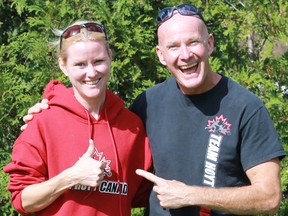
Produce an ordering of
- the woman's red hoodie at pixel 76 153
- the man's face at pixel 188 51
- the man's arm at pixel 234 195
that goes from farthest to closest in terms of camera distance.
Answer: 1. the man's face at pixel 188 51
2. the woman's red hoodie at pixel 76 153
3. the man's arm at pixel 234 195

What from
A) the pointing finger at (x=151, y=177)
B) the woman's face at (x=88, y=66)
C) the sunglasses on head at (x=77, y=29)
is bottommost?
the pointing finger at (x=151, y=177)

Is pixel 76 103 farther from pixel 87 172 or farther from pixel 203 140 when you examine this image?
pixel 203 140

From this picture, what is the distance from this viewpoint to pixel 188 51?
11.3ft

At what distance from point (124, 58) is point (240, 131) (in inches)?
70.9

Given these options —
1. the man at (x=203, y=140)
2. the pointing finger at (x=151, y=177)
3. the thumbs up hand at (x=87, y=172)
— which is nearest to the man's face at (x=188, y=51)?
the man at (x=203, y=140)

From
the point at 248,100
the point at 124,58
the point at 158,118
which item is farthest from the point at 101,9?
the point at 248,100

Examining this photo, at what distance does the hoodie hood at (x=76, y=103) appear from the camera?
3.48 m

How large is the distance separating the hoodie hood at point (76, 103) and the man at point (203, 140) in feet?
0.57

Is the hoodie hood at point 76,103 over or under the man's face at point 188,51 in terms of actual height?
under

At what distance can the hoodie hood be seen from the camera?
348 cm

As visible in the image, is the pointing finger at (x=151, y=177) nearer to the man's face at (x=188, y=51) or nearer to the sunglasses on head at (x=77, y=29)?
the man's face at (x=188, y=51)

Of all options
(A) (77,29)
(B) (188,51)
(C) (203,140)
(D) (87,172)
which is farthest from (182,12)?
(D) (87,172)

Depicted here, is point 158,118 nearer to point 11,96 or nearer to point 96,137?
point 96,137

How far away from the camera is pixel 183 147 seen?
11.5 feet
